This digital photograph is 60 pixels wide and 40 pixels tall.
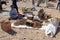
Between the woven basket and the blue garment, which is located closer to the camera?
the woven basket

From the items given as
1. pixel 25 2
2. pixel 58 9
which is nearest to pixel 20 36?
pixel 58 9

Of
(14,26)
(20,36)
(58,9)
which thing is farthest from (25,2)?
(20,36)

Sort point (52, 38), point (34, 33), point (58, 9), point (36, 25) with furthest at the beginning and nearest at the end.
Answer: point (58, 9) < point (36, 25) < point (34, 33) < point (52, 38)

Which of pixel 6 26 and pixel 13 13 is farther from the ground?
pixel 13 13

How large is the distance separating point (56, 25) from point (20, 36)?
140 centimetres

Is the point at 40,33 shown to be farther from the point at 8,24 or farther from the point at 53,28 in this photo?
the point at 8,24

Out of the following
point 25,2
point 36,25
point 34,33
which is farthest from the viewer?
point 25,2

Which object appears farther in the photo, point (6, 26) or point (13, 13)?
point (13, 13)

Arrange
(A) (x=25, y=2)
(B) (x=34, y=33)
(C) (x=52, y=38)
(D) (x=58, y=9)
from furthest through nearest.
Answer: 1. (A) (x=25, y=2)
2. (D) (x=58, y=9)
3. (B) (x=34, y=33)
4. (C) (x=52, y=38)

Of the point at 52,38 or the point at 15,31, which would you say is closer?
the point at 52,38

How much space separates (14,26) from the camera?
6.57 meters

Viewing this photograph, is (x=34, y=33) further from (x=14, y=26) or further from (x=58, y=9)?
(x=58, y=9)

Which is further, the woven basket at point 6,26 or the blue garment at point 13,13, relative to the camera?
the blue garment at point 13,13

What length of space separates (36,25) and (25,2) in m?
6.23
